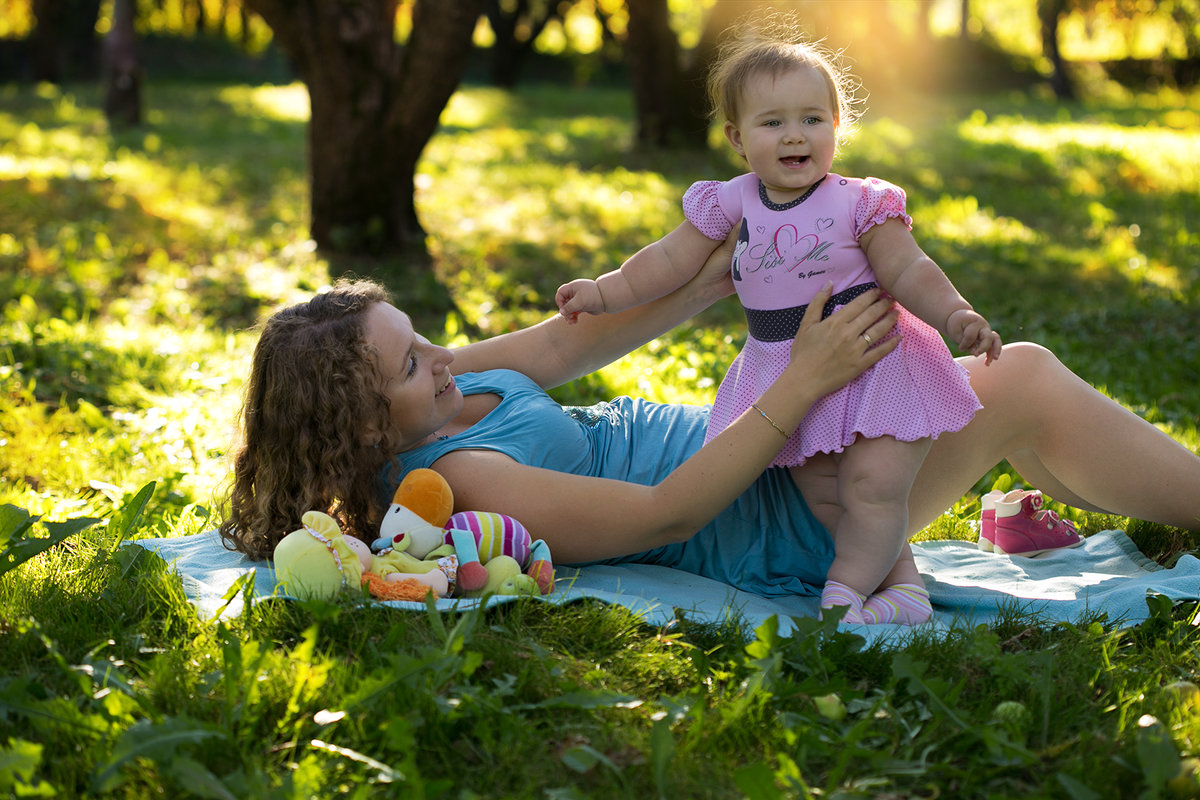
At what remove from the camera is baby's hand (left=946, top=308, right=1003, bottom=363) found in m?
2.22

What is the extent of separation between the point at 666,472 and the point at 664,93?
1015 centimetres

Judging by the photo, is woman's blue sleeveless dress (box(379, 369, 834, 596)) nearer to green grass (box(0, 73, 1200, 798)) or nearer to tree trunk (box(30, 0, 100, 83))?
green grass (box(0, 73, 1200, 798))

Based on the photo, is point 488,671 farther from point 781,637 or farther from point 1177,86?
point 1177,86

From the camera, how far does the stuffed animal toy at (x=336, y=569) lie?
222cm

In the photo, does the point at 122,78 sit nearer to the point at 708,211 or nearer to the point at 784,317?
the point at 708,211

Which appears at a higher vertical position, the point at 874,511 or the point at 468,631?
the point at 874,511

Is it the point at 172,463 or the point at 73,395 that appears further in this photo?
the point at 73,395

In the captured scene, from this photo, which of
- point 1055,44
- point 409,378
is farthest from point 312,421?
point 1055,44

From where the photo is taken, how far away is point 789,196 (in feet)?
8.32

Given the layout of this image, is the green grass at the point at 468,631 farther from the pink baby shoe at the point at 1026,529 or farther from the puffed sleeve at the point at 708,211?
the puffed sleeve at the point at 708,211

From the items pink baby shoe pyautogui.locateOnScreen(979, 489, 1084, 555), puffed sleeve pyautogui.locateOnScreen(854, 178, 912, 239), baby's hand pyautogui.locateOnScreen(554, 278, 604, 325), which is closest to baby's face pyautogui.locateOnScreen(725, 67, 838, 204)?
puffed sleeve pyautogui.locateOnScreen(854, 178, 912, 239)

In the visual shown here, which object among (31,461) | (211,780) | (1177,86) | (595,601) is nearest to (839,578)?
(595,601)

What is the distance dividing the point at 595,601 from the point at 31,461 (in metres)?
2.47

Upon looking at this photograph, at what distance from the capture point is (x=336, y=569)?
2.24 metres
